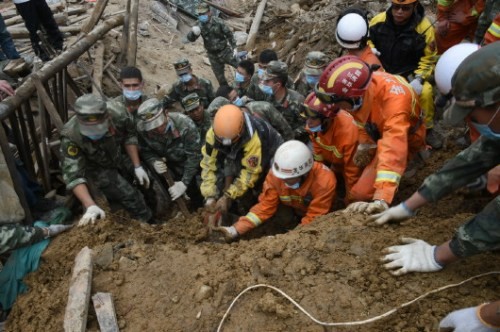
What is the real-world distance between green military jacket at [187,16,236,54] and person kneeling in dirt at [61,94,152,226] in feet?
14.0

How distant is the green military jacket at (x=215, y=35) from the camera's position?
8570 millimetres

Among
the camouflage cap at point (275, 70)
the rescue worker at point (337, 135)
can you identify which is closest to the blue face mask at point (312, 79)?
the camouflage cap at point (275, 70)

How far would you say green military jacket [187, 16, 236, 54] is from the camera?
8570mm

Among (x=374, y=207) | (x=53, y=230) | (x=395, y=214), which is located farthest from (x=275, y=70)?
(x=53, y=230)

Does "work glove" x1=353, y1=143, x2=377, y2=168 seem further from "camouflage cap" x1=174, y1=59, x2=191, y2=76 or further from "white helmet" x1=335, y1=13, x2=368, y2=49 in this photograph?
"camouflage cap" x1=174, y1=59, x2=191, y2=76

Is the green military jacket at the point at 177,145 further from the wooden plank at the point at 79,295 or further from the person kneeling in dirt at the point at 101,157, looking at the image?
the wooden plank at the point at 79,295

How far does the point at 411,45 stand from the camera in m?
4.85

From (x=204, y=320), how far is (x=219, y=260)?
0.59 meters

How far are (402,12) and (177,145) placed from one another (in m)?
3.44

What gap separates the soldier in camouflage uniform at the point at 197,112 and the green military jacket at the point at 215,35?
3.19 m

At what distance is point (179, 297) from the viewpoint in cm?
293

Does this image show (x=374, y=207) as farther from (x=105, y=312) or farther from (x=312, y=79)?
(x=312, y=79)

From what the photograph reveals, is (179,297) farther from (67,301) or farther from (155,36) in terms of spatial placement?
(155,36)

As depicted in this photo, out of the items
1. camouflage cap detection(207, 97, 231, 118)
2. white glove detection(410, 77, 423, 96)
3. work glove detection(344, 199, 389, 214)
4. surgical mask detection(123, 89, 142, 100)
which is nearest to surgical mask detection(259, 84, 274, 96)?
camouflage cap detection(207, 97, 231, 118)
